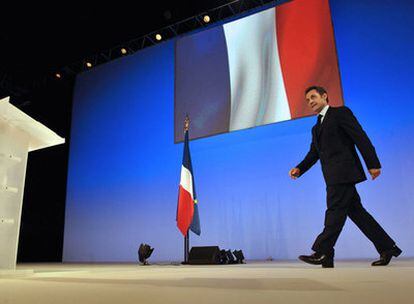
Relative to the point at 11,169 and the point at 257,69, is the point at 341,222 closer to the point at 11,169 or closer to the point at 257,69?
the point at 11,169

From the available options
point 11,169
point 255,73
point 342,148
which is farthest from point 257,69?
point 11,169

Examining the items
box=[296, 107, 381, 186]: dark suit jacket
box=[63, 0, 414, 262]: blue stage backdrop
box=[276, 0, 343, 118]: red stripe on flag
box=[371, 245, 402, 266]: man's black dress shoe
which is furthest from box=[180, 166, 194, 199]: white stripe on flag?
box=[371, 245, 402, 266]: man's black dress shoe

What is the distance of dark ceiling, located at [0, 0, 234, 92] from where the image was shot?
4750mm

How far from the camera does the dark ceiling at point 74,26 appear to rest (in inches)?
187

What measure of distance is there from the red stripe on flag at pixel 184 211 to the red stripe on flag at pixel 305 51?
4.41 ft

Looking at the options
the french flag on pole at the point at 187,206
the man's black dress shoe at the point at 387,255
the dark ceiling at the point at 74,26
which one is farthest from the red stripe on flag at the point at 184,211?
the dark ceiling at the point at 74,26

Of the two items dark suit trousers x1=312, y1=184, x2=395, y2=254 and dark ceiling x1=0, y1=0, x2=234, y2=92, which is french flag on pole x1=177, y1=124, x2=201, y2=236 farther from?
dark ceiling x1=0, y1=0, x2=234, y2=92

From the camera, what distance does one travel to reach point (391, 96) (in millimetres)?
3459

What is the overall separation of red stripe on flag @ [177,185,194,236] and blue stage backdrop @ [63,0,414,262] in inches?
26.6

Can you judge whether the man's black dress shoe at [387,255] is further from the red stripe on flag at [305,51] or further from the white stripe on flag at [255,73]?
the white stripe on flag at [255,73]

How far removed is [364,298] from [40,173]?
600 cm

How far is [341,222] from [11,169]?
182 cm

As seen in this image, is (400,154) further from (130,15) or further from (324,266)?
(130,15)

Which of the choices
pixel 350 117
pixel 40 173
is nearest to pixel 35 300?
pixel 350 117
